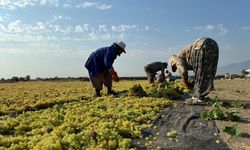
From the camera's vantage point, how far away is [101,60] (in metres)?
17.3

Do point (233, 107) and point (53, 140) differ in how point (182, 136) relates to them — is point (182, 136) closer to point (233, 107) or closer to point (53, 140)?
point (53, 140)

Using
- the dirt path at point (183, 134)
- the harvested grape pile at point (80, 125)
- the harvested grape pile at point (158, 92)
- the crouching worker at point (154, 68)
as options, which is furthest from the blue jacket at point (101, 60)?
the dirt path at point (183, 134)

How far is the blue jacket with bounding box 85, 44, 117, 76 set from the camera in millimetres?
16797

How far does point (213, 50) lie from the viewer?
14.0 m

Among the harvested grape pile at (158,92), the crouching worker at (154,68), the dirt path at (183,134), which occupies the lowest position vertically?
the dirt path at (183,134)

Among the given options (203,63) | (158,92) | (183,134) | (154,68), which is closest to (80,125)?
(183,134)

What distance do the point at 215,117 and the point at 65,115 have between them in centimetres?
394

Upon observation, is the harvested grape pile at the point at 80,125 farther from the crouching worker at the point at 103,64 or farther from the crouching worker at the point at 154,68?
the crouching worker at the point at 154,68

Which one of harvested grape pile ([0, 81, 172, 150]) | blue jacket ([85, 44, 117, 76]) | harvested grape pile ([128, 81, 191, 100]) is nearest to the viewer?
harvested grape pile ([0, 81, 172, 150])

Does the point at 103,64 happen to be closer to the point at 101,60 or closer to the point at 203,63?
the point at 101,60

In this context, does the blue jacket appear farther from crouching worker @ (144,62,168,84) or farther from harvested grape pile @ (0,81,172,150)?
crouching worker @ (144,62,168,84)

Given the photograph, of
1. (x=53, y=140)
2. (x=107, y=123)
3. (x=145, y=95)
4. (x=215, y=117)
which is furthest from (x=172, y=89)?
(x=53, y=140)

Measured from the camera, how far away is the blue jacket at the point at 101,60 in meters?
16.8

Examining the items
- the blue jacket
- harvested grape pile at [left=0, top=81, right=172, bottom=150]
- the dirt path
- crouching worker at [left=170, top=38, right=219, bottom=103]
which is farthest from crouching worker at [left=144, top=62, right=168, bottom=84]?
the dirt path
